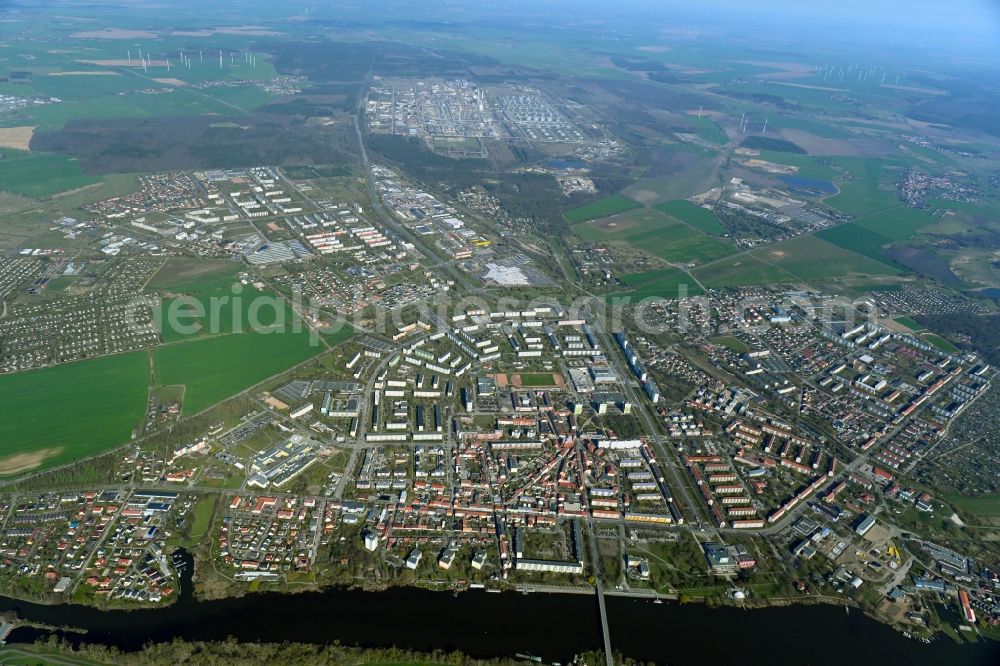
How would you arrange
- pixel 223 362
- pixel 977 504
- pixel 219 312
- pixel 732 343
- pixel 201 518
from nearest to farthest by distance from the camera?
pixel 201 518 → pixel 977 504 → pixel 223 362 → pixel 219 312 → pixel 732 343

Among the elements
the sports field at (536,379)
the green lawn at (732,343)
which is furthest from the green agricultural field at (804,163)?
the sports field at (536,379)

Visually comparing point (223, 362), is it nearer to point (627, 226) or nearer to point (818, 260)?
point (627, 226)

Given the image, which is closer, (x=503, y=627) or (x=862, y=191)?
(x=503, y=627)

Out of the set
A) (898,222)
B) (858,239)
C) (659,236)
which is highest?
(898,222)

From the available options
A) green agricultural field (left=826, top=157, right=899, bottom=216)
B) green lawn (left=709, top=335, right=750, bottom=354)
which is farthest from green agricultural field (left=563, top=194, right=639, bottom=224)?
green agricultural field (left=826, top=157, right=899, bottom=216)

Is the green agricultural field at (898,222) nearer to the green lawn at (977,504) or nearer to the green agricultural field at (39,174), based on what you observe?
the green lawn at (977,504)

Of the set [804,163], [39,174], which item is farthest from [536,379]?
[804,163]

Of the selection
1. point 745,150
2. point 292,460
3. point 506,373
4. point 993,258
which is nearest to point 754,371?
point 506,373
